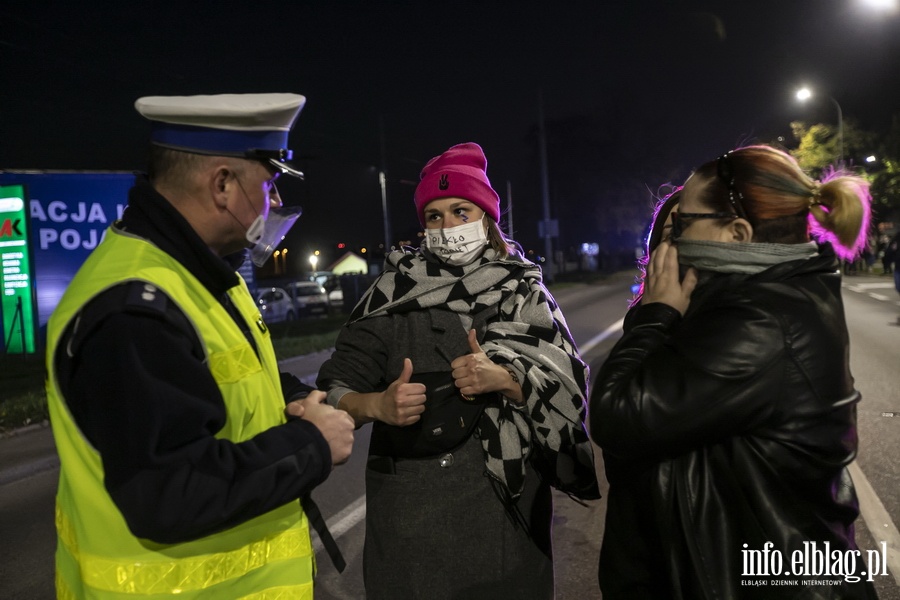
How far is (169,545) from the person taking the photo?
4.89ft

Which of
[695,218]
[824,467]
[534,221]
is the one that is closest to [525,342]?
[695,218]

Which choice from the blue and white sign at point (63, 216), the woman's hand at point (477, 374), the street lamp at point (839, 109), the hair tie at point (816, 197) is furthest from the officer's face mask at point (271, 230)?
the street lamp at point (839, 109)

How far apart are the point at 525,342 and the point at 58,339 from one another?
1391 millimetres

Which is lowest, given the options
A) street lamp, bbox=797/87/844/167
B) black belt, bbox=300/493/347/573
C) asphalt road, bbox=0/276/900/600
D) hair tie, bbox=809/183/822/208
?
asphalt road, bbox=0/276/900/600

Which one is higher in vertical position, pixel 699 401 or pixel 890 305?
pixel 699 401

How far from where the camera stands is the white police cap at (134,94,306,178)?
1678mm

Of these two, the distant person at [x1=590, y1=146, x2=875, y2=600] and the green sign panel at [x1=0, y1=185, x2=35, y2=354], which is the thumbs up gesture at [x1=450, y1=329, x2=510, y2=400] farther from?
the green sign panel at [x1=0, y1=185, x2=35, y2=354]

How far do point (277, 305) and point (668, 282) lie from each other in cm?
2626

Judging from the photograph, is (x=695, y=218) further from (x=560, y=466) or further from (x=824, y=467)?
(x=560, y=466)

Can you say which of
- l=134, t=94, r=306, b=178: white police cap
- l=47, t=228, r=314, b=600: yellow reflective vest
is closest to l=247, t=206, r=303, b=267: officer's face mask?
l=134, t=94, r=306, b=178: white police cap

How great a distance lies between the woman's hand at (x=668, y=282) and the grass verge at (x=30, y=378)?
14.2ft

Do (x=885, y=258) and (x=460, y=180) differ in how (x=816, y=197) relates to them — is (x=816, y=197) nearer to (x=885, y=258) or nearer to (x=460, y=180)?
(x=460, y=180)

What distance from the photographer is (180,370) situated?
56.0 inches

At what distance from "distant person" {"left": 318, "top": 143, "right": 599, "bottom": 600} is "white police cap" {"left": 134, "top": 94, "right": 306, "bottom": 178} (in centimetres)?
79
